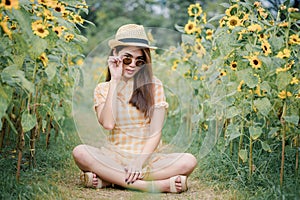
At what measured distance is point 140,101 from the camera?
276 cm

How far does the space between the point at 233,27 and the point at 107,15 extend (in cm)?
1095

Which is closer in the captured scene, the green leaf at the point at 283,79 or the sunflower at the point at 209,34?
the green leaf at the point at 283,79

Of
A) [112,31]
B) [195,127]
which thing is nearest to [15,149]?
[195,127]

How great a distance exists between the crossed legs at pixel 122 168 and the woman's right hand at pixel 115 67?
42cm

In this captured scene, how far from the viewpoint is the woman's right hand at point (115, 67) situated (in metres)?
2.64

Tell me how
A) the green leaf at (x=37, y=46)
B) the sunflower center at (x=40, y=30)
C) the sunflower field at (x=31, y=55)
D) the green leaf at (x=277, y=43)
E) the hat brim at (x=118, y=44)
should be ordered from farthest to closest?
the hat brim at (x=118, y=44) < the green leaf at (x=277, y=43) < the sunflower center at (x=40, y=30) < the green leaf at (x=37, y=46) < the sunflower field at (x=31, y=55)

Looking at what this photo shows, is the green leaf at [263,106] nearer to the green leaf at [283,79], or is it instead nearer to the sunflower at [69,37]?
the green leaf at [283,79]

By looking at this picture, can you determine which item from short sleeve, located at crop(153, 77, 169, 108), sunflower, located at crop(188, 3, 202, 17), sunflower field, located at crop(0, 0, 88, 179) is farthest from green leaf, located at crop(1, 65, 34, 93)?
sunflower, located at crop(188, 3, 202, 17)

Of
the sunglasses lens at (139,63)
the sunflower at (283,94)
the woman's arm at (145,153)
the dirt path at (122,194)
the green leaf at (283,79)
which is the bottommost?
the dirt path at (122,194)

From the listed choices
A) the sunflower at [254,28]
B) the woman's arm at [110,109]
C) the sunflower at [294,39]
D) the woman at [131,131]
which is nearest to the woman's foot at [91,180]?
the woman at [131,131]

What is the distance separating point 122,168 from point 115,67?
20.8 inches

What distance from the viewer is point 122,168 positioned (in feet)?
8.82

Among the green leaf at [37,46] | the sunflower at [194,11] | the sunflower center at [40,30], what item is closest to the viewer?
the green leaf at [37,46]

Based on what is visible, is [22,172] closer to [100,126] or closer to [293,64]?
[100,126]
